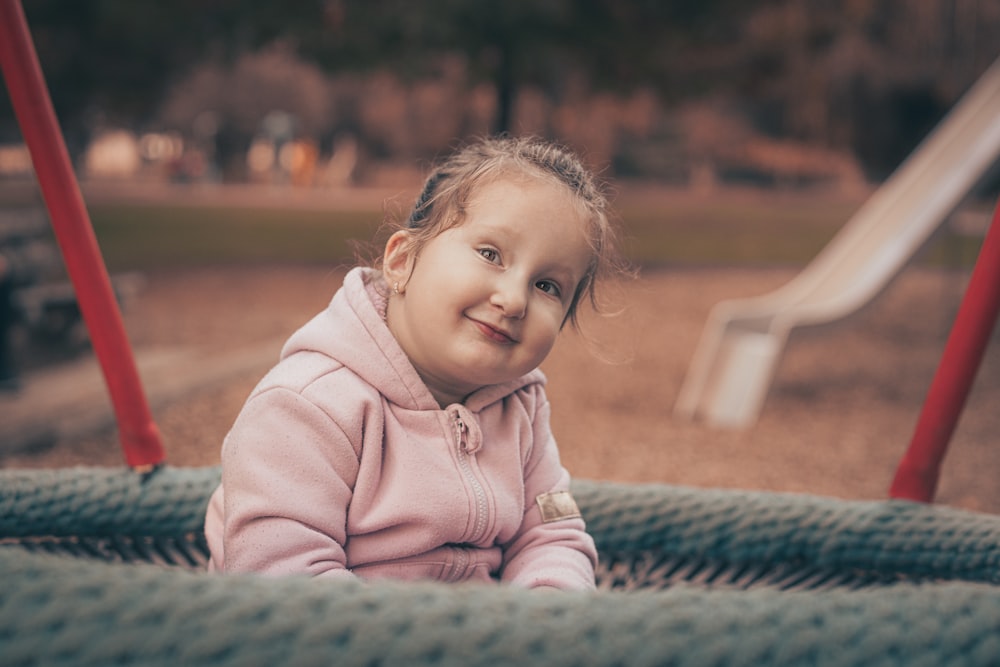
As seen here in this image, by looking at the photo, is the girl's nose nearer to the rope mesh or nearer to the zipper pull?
the zipper pull

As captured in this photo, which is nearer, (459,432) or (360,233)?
(459,432)

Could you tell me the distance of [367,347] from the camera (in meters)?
0.97

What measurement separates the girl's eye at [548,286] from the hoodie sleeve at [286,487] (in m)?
0.24

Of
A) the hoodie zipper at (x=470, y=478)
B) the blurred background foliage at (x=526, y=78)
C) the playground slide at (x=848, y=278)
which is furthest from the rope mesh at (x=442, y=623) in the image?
the blurred background foliage at (x=526, y=78)

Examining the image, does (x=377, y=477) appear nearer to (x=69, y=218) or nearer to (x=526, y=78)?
(x=69, y=218)

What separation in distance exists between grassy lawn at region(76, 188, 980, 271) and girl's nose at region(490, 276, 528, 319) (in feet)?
19.2

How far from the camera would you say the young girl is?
2.88ft

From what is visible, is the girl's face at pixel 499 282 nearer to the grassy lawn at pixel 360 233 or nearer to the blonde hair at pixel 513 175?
the blonde hair at pixel 513 175

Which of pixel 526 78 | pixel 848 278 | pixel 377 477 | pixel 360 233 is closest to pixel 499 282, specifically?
pixel 377 477

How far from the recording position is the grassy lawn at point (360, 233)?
7.84m

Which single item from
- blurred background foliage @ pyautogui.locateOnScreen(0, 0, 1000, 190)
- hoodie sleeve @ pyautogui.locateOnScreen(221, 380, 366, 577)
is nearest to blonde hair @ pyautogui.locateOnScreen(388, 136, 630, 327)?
hoodie sleeve @ pyautogui.locateOnScreen(221, 380, 366, 577)

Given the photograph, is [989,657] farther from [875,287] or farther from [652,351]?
[652,351]

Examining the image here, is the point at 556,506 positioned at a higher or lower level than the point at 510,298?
lower

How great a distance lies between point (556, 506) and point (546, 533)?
0.04 meters
